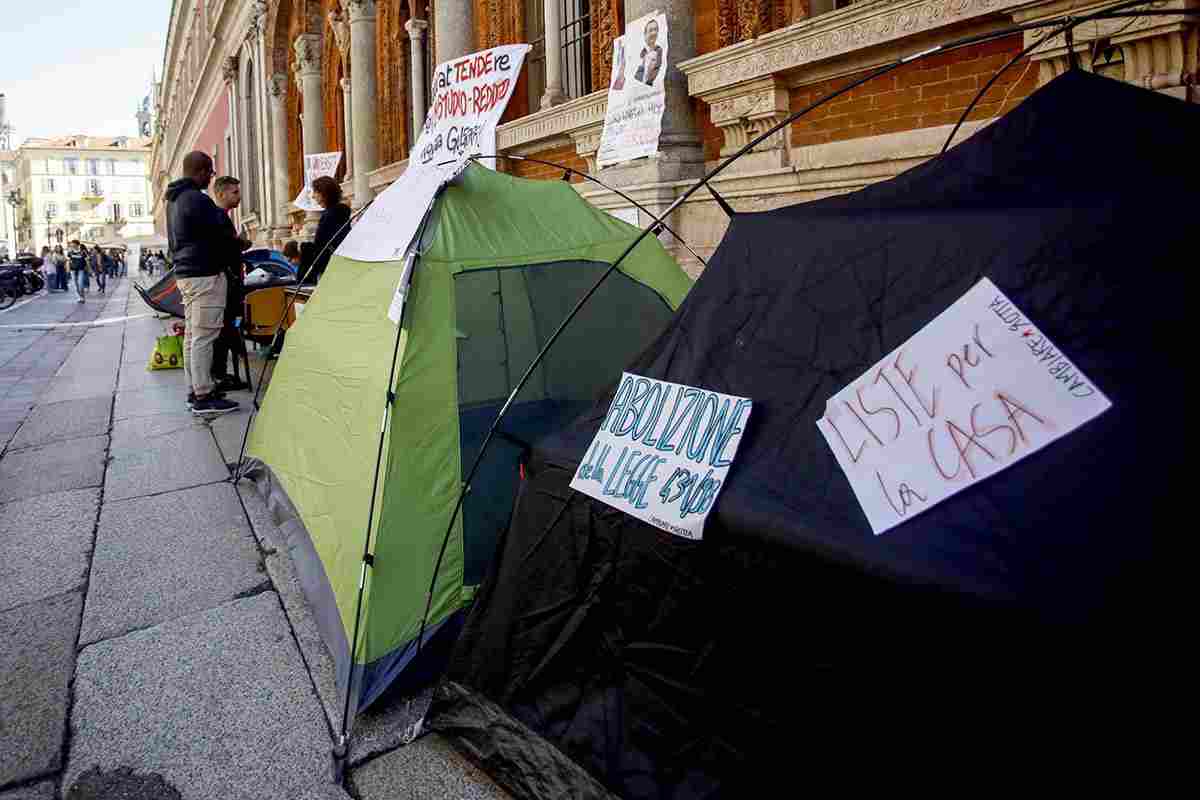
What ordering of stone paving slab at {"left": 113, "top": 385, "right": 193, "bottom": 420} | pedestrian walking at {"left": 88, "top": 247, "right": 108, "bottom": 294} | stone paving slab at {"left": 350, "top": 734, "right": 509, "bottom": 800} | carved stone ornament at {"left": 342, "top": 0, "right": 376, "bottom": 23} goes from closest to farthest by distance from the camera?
1. stone paving slab at {"left": 350, "top": 734, "right": 509, "bottom": 800}
2. stone paving slab at {"left": 113, "top": 385, "right": 193, "bottom": 420}
3. carved stone ornament at {"left": 342, "top": 0, "right": 376, "bottom": 23}
4. pedestrian walking at {"left": 88, "top": 247, "right": 108, "bottom": 294}

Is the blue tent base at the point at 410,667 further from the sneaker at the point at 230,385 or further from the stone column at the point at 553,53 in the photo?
the stone column at the point at 553,53

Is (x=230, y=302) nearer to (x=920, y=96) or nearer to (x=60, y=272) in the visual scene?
(x=920, y=96)

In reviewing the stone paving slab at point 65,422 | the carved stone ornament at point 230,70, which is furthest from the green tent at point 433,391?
the carved stone ornament at point 230,70

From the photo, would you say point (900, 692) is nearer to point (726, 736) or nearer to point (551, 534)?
point (726, 736)

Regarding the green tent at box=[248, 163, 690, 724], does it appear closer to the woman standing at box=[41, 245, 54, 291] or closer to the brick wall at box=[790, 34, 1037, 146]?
the brick wall at box=[790, 34, 1037, 146]

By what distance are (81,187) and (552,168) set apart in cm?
10456

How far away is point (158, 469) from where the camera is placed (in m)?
5.21

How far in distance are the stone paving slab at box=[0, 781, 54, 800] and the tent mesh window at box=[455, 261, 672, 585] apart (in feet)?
5.56

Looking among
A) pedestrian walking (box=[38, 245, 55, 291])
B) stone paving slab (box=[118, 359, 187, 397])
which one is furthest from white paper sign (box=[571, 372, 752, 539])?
pedestrian walking (box=[38, 245, 55, 291])

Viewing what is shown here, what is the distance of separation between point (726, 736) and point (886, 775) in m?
0.36

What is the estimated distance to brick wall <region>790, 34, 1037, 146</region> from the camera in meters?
3.89

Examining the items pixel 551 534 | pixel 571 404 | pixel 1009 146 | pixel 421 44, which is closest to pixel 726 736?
pixel 551 534

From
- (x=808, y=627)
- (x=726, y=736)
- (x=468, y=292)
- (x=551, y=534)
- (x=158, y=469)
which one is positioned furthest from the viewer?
(x=158, y=469)

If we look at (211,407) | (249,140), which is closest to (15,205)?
(249,140)
